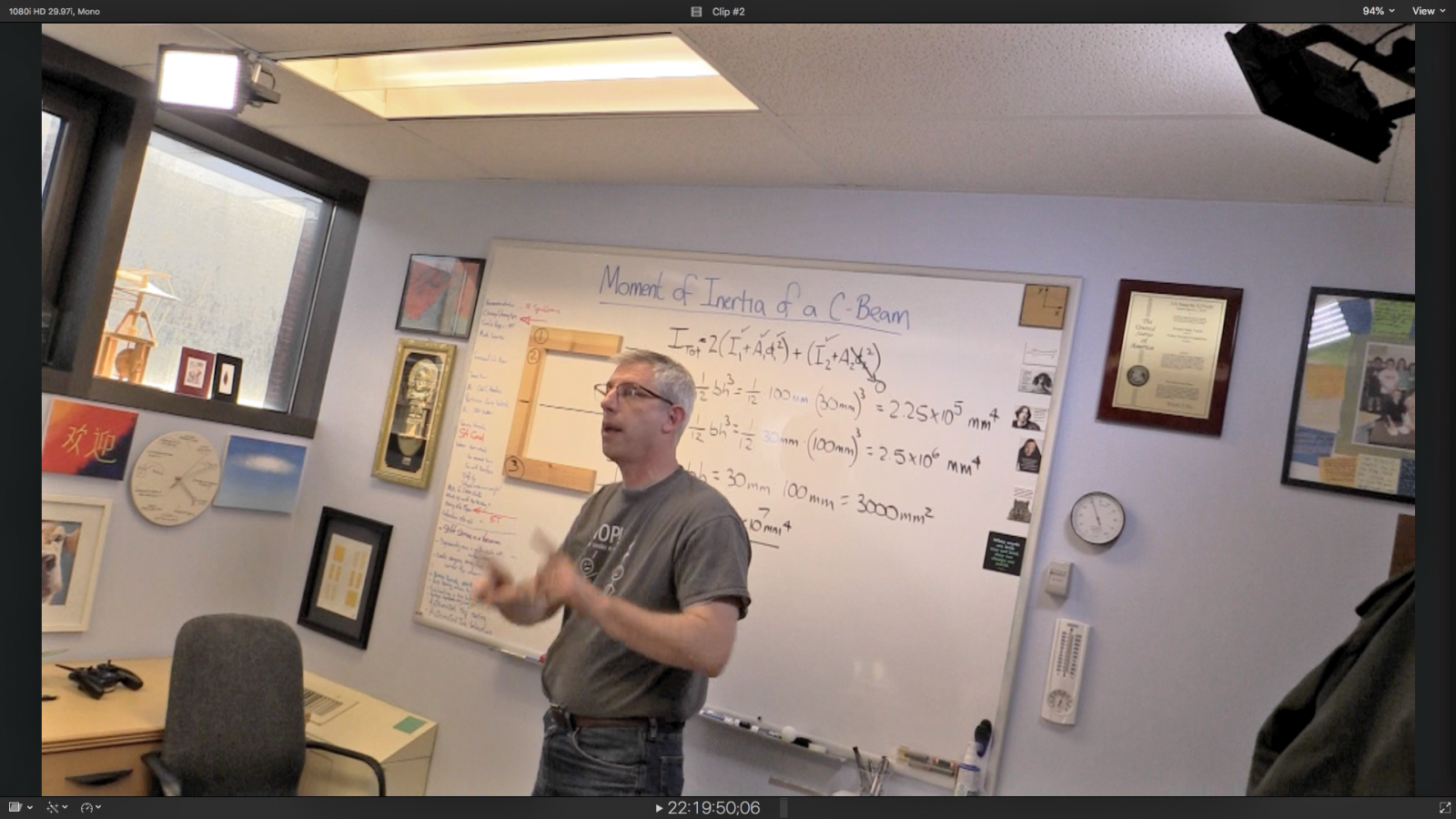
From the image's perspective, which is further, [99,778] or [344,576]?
[344,576]

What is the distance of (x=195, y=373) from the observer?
315 centimetres

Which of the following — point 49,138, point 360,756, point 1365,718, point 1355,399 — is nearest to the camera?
point 1365,718

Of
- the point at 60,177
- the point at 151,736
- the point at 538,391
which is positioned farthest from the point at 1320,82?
the point at 60,177

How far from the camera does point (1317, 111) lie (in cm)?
139

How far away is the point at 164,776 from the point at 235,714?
0.21 metres

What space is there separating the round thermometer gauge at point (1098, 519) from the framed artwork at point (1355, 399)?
35 centimetres

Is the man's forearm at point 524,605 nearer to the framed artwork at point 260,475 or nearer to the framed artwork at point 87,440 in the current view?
the framed artwork at point 87,440

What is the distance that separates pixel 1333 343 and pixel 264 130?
9.56 feet

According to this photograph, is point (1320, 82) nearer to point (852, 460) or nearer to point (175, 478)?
point (852, 460)

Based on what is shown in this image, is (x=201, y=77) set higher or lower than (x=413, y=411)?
higher

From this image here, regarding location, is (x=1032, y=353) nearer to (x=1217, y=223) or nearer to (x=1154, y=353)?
(x=1154, y=353)

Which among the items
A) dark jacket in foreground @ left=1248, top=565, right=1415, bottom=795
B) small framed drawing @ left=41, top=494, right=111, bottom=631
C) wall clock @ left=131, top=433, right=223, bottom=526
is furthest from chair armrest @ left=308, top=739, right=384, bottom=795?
dark jacket in foreground @ left=1248, top=565, right=1415, bottom=795

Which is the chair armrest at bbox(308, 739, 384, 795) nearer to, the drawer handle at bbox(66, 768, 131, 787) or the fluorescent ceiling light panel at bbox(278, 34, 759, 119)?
the drawer handle at bbox(66, 768, 131, 787)
